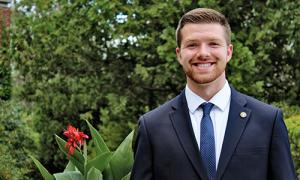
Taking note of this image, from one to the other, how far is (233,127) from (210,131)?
98 millimetres

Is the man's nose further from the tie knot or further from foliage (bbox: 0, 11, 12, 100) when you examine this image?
foliage (bbox: 0, 11, 12, 100)

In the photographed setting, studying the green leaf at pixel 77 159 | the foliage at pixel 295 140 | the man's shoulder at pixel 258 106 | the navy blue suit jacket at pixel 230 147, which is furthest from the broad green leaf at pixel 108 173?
the foliage at pixel 295 140

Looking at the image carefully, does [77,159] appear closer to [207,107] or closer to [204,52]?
[207,107]

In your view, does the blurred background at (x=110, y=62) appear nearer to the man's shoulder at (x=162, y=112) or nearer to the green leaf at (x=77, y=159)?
the green leaf at (x=77, y=159)

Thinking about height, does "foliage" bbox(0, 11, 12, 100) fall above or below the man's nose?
below

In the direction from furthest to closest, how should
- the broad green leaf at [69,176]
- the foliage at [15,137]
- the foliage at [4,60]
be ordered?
1. the foliage at [4,60]
2. the foliage at [15,137]
3. the broad green leaf at [69,176]

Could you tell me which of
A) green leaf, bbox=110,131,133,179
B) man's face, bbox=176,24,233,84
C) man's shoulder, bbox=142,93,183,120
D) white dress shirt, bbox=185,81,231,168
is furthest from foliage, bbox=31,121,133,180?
man's face, bbox=176,24,233,84

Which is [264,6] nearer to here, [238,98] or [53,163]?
[53,163]

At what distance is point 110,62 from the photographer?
8711 mm

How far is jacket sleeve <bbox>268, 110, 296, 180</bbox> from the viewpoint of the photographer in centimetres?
243

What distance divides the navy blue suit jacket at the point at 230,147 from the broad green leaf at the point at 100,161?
73 centimetres

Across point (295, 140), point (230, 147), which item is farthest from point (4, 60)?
point (230, 147)

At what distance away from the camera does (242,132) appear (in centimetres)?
248

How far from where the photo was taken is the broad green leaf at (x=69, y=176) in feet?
10.9
